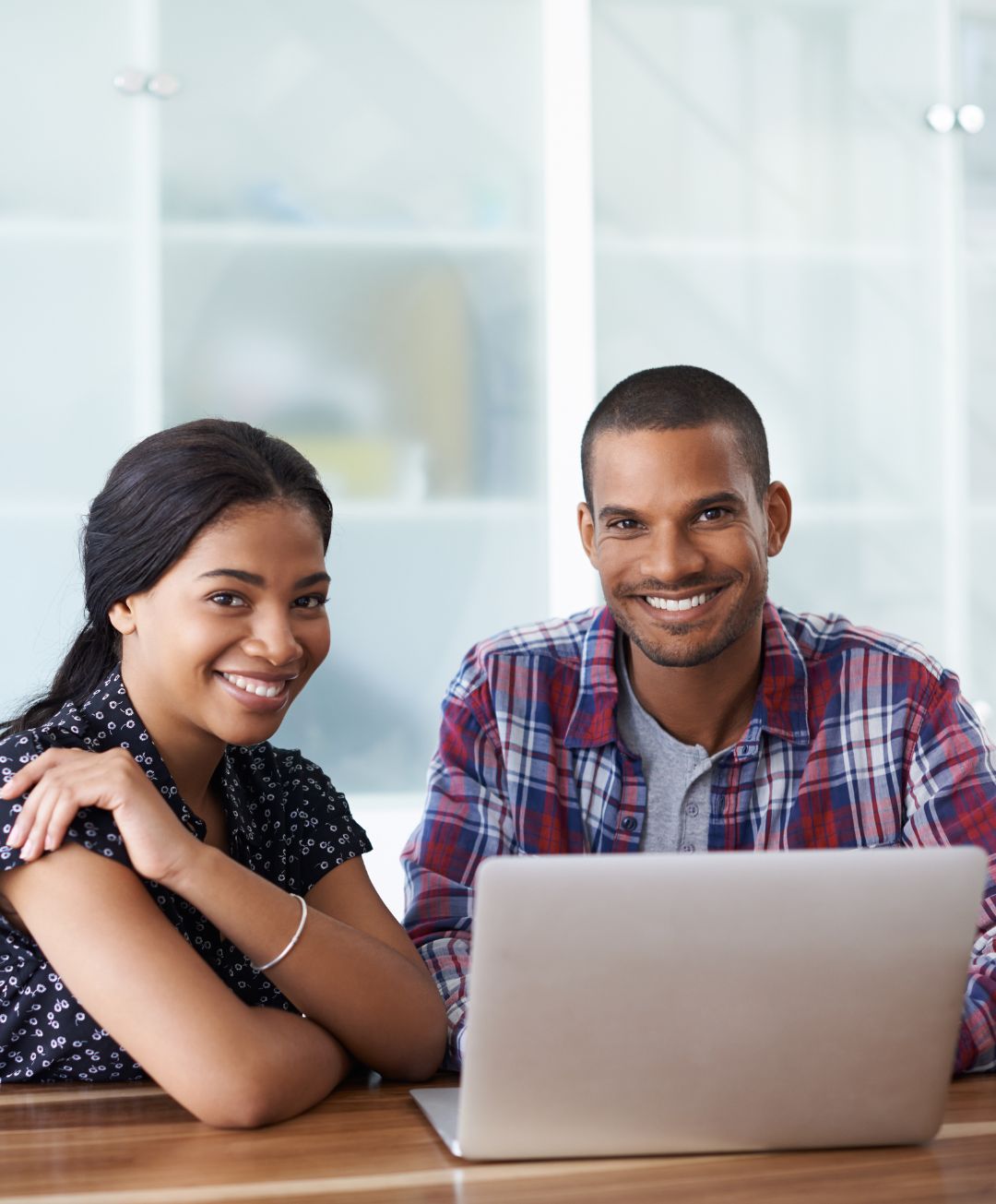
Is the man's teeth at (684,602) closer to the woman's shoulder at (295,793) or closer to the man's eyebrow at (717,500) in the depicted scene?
the man's eyebrow at (717,500)

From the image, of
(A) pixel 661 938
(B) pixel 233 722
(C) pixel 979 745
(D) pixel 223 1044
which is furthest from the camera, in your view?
(C) pixel 979 745

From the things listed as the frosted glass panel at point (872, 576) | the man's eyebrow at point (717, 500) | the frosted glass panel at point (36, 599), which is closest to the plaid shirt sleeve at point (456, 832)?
the man's eyebrow at point (717, 500)

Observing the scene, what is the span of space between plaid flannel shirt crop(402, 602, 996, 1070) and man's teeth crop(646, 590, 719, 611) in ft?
0.38

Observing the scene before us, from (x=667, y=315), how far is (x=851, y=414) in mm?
384

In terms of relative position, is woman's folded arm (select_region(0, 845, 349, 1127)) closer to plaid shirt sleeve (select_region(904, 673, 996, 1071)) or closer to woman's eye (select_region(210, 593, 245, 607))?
woman's eye (select_region(210, 593, 245, 607))

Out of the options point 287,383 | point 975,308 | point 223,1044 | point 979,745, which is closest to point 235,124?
point 287,383

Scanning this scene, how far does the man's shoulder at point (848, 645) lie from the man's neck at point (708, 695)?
8 centimetres

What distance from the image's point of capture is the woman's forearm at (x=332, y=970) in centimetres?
115

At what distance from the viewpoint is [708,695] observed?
1.74 m

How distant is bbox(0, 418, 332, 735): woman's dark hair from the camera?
1289 mm

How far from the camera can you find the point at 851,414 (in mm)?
2670

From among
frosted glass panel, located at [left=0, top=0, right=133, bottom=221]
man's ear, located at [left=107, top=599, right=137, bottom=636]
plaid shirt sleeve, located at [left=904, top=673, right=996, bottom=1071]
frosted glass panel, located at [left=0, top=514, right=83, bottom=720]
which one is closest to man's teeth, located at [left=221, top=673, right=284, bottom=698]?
man's ear, located at [left=107, top=599, right=137, bottom=636]

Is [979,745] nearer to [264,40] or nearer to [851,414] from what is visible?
[851,414]

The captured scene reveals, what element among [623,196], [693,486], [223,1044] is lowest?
[223,1044]
